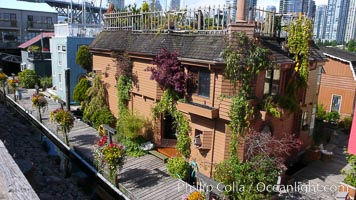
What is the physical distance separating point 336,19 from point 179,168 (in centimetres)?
10886

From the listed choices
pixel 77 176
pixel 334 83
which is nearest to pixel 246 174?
pixel 77 176

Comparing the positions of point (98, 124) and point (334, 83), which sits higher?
point (334, 83)

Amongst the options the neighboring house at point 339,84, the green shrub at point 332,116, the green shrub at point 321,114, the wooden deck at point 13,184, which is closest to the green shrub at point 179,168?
the wooden deck at point 13,184

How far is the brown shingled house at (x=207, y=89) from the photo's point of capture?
10984 mm

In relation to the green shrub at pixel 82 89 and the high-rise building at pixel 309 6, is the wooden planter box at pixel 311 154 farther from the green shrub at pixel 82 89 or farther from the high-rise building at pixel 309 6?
the green shrub at pixel 82 89

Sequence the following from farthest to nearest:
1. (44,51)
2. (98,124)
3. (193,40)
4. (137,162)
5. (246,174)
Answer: (44,51), (98,124), (137,162), (193,40), (246,174)

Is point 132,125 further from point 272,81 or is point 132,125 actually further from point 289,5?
point 289,5

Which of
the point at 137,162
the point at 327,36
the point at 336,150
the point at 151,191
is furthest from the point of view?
the point at 327,36

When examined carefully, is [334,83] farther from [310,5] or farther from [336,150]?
[310,5]

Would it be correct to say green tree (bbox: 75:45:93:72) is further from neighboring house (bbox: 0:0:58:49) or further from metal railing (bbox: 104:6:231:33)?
neighboring house (bbox: 0:0:58:49)

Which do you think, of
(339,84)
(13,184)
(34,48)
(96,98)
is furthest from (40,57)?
(13,184)

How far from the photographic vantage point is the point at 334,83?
21344 millimetres

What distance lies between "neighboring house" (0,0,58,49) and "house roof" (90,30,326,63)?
3603 cm

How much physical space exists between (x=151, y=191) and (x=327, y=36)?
369ft
